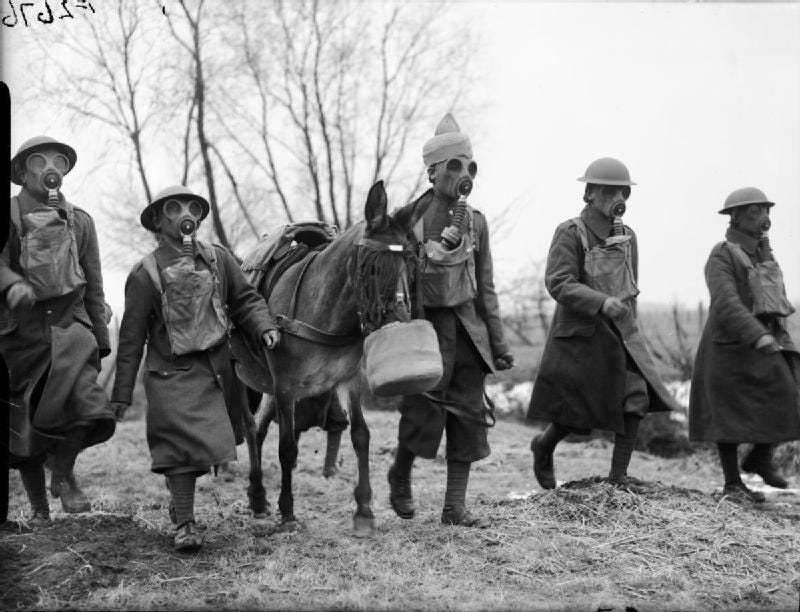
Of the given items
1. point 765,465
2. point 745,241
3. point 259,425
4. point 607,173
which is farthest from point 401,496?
point 745,241

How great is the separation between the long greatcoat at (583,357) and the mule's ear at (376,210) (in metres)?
1.87

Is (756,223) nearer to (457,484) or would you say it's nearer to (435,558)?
(457,484)

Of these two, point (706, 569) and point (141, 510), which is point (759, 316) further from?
point (141, 510)

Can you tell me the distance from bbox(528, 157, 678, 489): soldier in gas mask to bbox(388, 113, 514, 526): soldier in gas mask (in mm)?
920

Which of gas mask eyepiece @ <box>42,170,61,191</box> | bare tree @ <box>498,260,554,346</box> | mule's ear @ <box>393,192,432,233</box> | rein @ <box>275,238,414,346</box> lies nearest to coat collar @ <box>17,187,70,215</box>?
gas mask eyepiece @ <box>42,170,61,191</box>

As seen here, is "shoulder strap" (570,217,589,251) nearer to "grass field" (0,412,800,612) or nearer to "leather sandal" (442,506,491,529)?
"grass field" (0,412,800,612)

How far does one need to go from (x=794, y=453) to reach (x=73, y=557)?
8721 mm

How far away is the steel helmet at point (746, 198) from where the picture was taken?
8.64 meters

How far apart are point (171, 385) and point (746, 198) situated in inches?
195

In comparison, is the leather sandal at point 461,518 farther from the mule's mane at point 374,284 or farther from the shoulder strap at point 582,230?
the shoulder strap at point 582,230

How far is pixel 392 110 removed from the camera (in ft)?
62.5

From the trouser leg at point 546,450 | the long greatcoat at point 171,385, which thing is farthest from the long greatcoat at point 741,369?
the long greatcoat at point 171,385

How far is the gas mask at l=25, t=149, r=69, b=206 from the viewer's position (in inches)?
264

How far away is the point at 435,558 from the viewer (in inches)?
248
